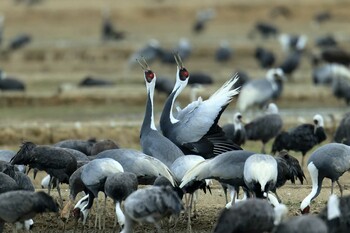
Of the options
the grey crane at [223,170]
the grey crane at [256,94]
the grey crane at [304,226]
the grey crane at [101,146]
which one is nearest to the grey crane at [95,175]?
the grey crane at [223,170]

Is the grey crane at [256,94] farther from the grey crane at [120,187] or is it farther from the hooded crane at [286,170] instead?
the grey crane at [120,187]

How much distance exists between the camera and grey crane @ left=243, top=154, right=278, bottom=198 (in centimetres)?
1285

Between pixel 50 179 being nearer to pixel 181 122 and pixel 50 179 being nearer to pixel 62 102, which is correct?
pixel 181 122

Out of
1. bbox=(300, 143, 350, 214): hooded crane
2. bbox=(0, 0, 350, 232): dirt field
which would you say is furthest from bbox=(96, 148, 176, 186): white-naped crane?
bbox=(300, 143, 350, 214): hooded crane

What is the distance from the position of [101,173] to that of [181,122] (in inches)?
121

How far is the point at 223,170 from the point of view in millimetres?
13656

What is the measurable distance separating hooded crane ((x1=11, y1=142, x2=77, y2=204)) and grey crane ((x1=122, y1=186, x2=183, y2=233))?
286cm

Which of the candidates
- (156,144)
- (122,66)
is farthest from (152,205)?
(122,66)

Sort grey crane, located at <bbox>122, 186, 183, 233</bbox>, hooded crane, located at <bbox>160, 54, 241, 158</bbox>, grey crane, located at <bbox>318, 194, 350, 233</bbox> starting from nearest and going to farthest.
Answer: grey crane, located at <bbox>318, 194, 350, 233</bbox> → grey crane, located at <bbox>122, 186, 183, 233</bbox> → hooded crane, located at <bbox>160, 54, 241, 158</bbox>

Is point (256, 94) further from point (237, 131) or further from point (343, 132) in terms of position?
point (343, 132)

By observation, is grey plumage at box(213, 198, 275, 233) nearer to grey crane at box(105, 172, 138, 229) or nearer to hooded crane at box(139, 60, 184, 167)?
grey crane at box(105, 172, 138, 229)

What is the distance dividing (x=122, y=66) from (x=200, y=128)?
925 inches

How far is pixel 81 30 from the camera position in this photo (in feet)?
158

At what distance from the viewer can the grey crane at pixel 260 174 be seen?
1285cm
